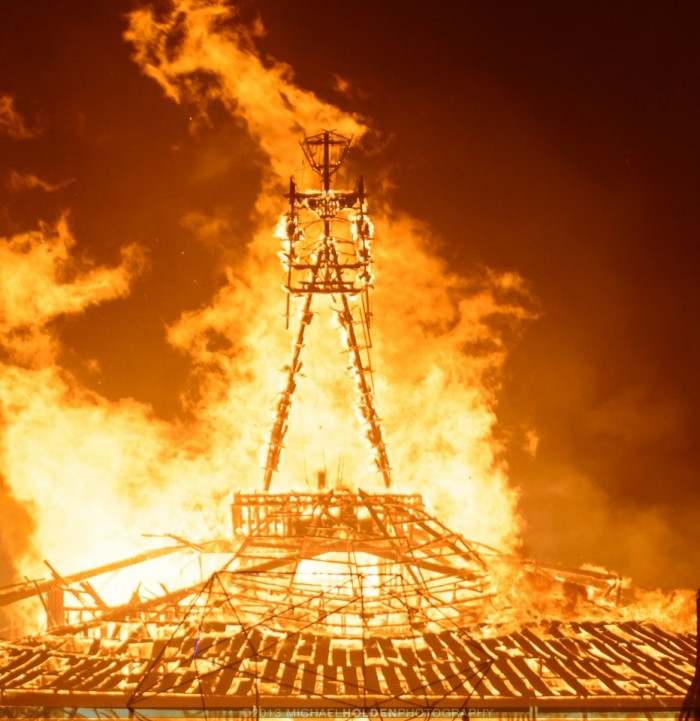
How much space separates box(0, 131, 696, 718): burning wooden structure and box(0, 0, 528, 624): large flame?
16.0 ft

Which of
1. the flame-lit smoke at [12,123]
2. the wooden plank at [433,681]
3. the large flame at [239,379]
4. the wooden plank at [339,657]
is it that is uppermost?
the flame-lit smoke at [12,123]

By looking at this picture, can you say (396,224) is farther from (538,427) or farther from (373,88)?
(538,427)

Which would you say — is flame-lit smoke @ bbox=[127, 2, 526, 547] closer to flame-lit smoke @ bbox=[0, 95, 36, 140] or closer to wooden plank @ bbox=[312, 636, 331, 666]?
flame-lit smoke @ bbox=[0, 95, 36, 140]

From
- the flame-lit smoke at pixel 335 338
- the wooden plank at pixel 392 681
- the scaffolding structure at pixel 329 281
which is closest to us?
the wooden plank at pixel 392 681

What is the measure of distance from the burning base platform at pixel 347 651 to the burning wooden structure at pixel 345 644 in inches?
1.4

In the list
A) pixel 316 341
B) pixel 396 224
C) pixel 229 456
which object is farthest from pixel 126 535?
pixel 396 224

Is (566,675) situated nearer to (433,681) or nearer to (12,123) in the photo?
(433,681)

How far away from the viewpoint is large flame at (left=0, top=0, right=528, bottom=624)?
2200cm

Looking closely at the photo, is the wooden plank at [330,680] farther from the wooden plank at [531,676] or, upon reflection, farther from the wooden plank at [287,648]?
the wooden plank at [531,676]

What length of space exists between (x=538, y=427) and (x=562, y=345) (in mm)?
3045

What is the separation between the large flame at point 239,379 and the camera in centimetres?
2200

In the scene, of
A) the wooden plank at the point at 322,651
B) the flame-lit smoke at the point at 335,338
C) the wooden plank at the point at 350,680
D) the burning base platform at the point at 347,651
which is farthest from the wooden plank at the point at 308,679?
the flame-lit smoke at the point at 335,338

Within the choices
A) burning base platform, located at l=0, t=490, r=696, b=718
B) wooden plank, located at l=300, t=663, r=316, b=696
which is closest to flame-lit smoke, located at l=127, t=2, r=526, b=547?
burning base platform, located at l=0, t=490, r=696, b=718

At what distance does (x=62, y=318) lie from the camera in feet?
75.3
